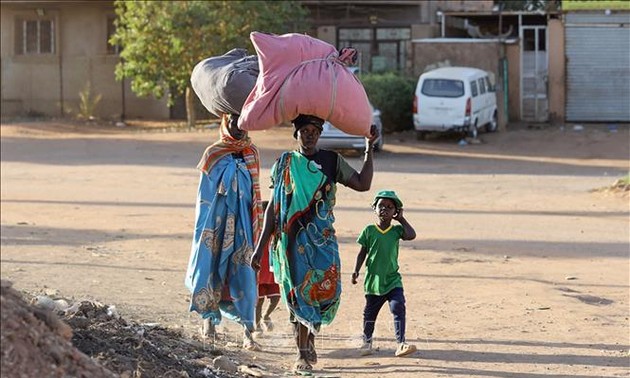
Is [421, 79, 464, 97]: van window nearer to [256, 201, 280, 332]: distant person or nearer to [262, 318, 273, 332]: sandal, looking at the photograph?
[262, 318, 273, 332]: sandal

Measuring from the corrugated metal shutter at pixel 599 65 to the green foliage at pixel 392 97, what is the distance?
471 cm

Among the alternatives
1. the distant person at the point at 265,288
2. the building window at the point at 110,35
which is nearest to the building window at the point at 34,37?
the building window at the point at 110,35

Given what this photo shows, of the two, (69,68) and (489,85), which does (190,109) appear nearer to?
(69,68)

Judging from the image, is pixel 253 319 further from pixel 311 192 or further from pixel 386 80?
pixel 386 80

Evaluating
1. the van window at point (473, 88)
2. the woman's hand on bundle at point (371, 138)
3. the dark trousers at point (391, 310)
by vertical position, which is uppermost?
the van window at point (473, 88)

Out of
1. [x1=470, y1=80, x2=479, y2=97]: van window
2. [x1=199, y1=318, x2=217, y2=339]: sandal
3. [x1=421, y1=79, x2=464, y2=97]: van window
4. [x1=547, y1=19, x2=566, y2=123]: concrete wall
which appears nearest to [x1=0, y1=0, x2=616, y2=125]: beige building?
[x1=547, y1=19, x2=566, y2=123]: concrete wall

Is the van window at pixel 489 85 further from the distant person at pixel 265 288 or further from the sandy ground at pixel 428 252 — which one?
the distant person at pixel 265 288

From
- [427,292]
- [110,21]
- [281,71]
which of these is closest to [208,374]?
[281,71]

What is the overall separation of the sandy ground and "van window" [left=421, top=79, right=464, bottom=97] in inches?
86.9

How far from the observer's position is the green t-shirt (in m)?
7.45

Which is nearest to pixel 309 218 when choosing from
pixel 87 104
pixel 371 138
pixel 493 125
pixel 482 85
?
pixel 371 138

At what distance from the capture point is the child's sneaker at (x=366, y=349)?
747 centimetres

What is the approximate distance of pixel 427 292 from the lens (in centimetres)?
975

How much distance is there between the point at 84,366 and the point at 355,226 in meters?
9.10
